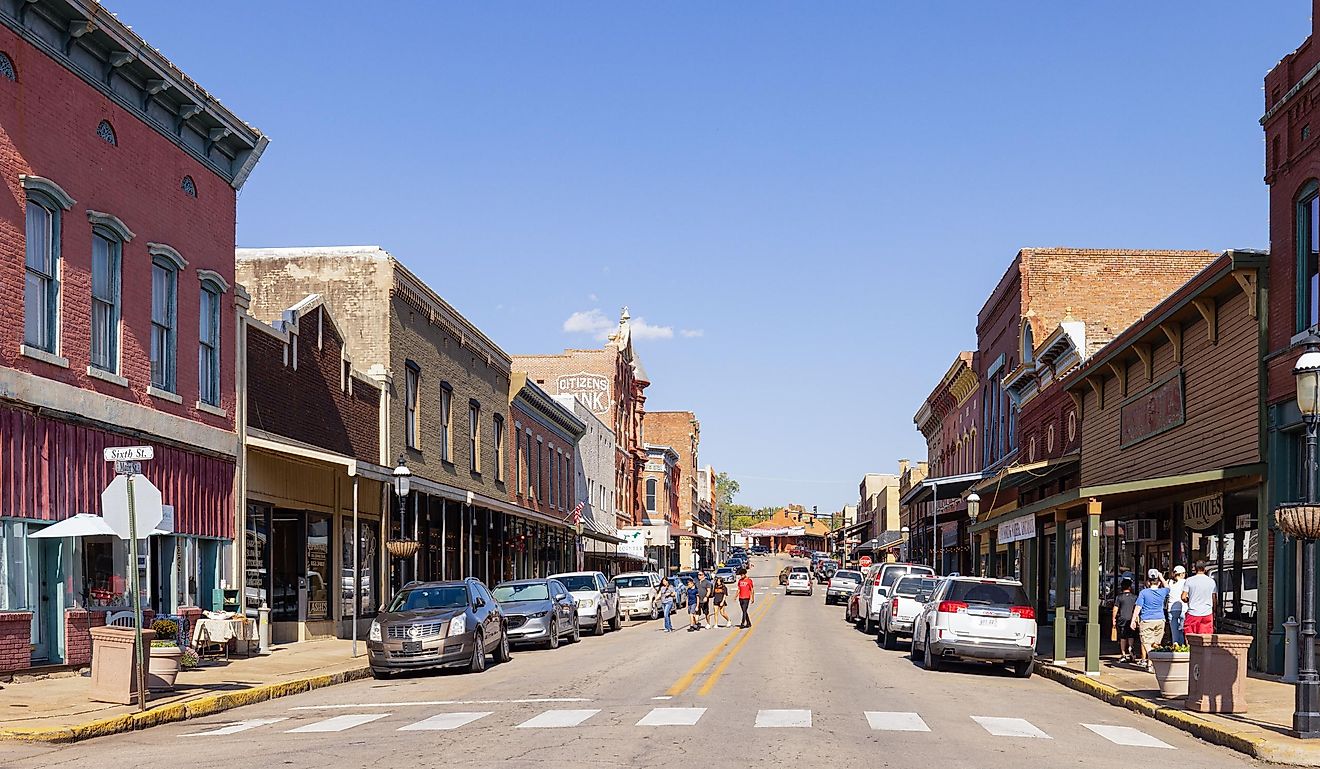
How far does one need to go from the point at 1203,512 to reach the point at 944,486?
992 inches

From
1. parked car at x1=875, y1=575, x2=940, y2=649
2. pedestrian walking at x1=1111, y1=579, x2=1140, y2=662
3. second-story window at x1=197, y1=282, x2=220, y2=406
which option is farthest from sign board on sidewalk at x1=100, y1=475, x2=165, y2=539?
parked car at x1=875, y1=575, x2=940, y2=649

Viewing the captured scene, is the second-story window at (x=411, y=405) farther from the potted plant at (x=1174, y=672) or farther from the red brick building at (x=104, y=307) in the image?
the potted plant at (x=1174, y=672)

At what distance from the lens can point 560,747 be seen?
12289 millimetres

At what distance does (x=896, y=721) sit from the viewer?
14852 millimetres

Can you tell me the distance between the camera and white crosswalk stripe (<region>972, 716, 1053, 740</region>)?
46.2ft

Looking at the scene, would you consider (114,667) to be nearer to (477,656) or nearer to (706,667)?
(477,656)

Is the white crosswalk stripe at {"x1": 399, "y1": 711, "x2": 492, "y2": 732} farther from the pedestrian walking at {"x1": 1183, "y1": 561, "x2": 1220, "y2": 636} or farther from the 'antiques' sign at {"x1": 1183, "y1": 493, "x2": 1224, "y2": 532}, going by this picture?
the 'antiques' sign at {"x1": 1183, "y1": 493, "x2": 1224, "y2": 532}

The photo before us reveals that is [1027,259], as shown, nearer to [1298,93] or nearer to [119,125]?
[1298,93]

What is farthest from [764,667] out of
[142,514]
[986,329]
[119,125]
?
[986,329]

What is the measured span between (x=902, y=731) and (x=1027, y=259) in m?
31.4

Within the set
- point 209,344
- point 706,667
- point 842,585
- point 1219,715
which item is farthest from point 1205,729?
point 842,585

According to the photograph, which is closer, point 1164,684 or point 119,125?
point 1164,684

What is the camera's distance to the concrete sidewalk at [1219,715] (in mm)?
13352

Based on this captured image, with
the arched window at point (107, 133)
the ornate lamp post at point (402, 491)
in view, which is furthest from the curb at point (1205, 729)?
the arched window at point (107, 133)
